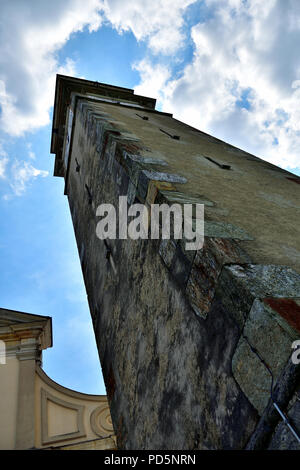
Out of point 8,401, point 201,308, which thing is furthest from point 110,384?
point 8,401

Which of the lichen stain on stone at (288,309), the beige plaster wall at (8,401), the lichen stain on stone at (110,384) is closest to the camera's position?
the lichen stain on stone at (288,309)

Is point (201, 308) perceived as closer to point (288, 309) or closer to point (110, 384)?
point (288, 309)

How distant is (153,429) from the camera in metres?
2.45

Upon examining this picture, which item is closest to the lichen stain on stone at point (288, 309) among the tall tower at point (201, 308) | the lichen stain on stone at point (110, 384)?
the tall tower at point (201, 308)

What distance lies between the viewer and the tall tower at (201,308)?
4.78 feet

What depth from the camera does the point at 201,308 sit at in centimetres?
196

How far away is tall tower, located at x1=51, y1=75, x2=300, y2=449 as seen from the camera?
1456 millimetres

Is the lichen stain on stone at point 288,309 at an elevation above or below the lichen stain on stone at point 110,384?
above

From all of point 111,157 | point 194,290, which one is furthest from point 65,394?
point 194,290

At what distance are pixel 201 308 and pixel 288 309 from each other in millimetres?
579

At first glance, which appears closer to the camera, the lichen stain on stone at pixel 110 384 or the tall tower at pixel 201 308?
the tall tower at pixel 201 308

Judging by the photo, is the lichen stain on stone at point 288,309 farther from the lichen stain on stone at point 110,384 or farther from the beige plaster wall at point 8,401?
the beige plaster wall at point 8,401

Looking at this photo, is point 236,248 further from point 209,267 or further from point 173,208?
point 173,208
